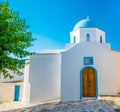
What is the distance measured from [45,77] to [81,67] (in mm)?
3382

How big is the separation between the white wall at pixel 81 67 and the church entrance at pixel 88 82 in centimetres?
51

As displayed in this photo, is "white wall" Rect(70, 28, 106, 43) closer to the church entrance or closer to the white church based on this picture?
the white church

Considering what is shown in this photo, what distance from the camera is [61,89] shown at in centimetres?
1240

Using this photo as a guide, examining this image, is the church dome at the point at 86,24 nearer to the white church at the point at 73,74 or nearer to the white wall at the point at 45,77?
the white church at the point at 73,74

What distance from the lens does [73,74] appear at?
12727 millimetres

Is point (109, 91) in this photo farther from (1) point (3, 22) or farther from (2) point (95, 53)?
(1) point (3, 22)

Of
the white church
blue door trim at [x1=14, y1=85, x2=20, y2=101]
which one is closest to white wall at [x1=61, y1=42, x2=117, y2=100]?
the white church

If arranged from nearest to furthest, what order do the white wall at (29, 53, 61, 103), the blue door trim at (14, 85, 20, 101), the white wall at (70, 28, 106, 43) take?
the white wall at (29, 53, 61, 103) < the blue door trim at (14, 85, 20, 101) < the white wall at (70, 28, 106, 43)

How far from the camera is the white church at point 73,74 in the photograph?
41.4ft

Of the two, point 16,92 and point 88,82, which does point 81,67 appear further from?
point 16,92

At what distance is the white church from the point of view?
497 inches

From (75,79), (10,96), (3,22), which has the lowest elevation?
(10,96)

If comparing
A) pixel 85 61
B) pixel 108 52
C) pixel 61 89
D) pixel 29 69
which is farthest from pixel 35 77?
pixel 108 52

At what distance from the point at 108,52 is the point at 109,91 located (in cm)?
338
